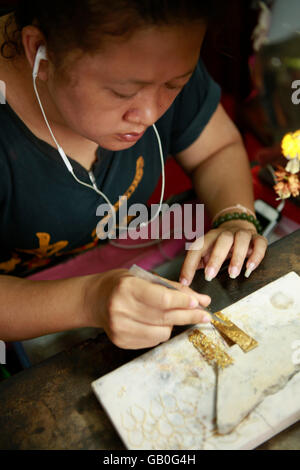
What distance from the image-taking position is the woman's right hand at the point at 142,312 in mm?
585

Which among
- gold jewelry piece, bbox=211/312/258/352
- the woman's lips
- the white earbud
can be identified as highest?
the white earbud

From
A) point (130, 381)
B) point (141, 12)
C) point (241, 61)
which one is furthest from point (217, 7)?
point (241, 61)

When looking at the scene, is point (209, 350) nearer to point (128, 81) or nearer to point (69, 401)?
point (69, 401)

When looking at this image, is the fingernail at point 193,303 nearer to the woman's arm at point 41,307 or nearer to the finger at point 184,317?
the finger at point 184,317

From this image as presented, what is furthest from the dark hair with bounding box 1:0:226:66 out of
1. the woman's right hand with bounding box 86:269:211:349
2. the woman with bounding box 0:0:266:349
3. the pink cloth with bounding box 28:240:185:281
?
the pink cloth with bounding box 28:240:185:281

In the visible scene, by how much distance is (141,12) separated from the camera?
0.47 meters

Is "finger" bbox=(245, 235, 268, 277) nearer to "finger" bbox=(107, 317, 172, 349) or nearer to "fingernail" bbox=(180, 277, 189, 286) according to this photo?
"fingernail" bbox=(180, 277, 189, 286)

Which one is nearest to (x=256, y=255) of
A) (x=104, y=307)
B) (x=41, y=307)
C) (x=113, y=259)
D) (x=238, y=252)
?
(x=238, y=252)

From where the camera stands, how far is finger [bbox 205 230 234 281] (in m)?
0.77

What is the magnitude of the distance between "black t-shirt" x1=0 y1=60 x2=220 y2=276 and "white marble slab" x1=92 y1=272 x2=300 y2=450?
47 centimetres

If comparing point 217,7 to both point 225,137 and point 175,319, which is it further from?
point 225,137

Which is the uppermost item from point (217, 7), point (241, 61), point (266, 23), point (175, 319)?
point (217, 7)

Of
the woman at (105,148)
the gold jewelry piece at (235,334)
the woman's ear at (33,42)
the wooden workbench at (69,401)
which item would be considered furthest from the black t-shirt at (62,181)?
the gold jewelry piece at (235,334)

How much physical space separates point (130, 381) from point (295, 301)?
0.34m
